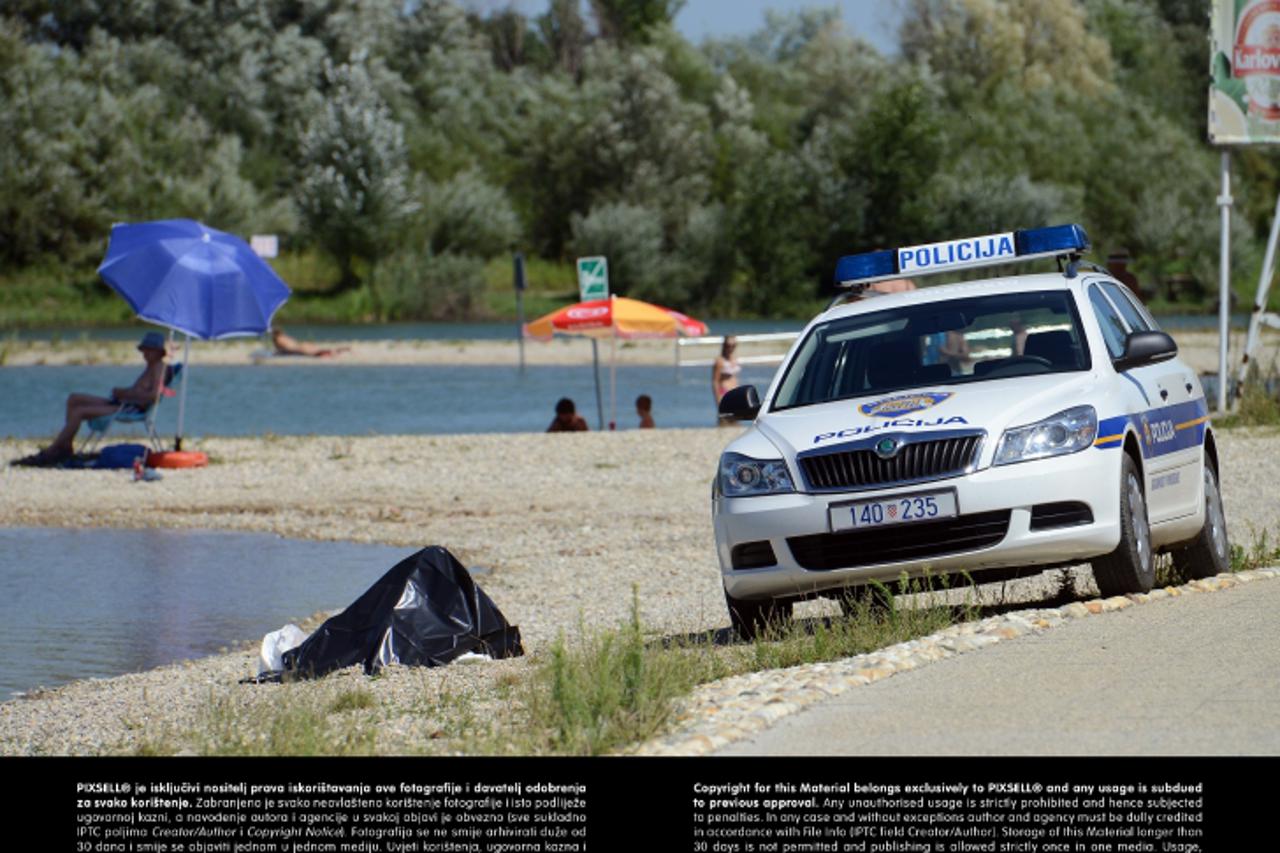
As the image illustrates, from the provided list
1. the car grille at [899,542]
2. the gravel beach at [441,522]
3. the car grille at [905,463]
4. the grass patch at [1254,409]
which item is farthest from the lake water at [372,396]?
the car grille at [905,463]

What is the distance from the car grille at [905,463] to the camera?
394 inches

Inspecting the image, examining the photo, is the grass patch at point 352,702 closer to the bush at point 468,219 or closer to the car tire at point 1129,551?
the car tire at point 1129,551

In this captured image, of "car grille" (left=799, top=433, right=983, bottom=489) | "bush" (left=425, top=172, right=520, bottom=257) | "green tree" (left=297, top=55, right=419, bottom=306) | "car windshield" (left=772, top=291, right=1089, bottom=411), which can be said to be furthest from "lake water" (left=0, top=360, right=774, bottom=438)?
"bush" (left=425, top=172, right=520, bottom=257)

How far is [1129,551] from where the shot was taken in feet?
34.0

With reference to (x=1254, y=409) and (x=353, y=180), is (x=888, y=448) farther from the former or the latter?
(x=353, y=180)

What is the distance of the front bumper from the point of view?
32.6 feet

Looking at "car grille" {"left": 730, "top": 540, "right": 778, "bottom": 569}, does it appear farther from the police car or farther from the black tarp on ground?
the black tarp on ground

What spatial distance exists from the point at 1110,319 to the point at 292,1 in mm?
82752

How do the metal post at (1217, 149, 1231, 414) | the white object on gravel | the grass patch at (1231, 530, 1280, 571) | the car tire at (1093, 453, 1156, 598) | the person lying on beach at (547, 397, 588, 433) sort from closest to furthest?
the car tire at (1093, 453, 1156, 598) → the white object on gravel → the grass patch at (1231, 530, 1280, 571) → the metal post at (1217, 149, 1231, 414) → the person lying on beach at (547, 397, 588, 433)

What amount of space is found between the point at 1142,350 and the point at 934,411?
4.21 ft

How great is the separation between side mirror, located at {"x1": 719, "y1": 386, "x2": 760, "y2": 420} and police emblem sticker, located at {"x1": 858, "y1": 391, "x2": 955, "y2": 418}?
68 cm

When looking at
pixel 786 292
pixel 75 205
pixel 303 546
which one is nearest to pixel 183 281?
pixel 303 546

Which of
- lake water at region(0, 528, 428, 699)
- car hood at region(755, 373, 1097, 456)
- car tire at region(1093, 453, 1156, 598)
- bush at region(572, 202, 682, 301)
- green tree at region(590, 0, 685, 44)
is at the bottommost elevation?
lake water at region(0, 528, 428, 699)

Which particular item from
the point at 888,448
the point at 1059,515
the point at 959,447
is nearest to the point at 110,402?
the point at 888,448
